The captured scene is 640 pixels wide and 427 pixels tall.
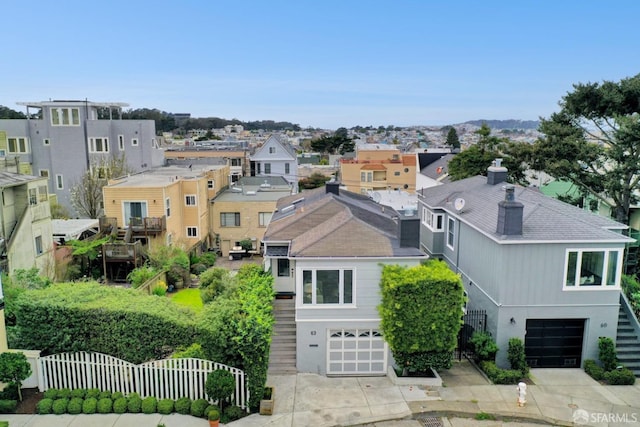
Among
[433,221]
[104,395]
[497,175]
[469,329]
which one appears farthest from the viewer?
[433,221]

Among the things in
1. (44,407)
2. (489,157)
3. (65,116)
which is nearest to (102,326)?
(44,407)

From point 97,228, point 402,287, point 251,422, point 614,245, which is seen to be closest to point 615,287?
point 614,245

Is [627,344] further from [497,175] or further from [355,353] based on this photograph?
[355,353]

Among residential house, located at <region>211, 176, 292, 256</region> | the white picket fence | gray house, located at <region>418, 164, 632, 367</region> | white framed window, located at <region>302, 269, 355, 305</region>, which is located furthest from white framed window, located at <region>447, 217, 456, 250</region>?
residential house, located at <region>211, 176, 292, 256</region>

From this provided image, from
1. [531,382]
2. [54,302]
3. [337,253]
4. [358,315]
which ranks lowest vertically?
[531,382]

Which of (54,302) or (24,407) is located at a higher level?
(54,302)

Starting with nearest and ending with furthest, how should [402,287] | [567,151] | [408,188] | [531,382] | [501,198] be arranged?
[402,287], [531,382], [501,198], [567,151], [408,188]

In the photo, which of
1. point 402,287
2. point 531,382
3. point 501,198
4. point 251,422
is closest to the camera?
point 251,422

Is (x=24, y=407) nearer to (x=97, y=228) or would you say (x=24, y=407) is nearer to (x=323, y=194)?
(x=323, y=194)
